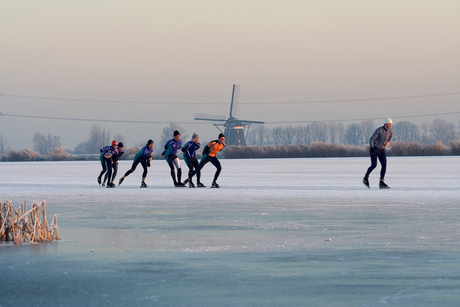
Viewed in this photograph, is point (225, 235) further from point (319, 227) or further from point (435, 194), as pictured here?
point (435, 194)

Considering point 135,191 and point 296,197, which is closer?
point 296,197

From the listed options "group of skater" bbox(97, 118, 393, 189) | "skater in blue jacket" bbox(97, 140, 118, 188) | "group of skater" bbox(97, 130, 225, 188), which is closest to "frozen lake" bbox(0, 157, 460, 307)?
"group of skater" bbox(97, 118, 393, 189)

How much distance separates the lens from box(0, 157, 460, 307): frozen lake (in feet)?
15.0

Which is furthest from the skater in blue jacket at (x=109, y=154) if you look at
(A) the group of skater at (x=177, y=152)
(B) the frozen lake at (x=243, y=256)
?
(B) the frozen lake at (x=243, y=256)

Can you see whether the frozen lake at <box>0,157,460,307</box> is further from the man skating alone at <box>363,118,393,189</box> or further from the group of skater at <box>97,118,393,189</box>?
the group of skater at <box>97,118,393,189</box>

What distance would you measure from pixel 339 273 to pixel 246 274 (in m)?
0.78

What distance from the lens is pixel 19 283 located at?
5016 mm

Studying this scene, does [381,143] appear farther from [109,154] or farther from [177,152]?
[109,154]

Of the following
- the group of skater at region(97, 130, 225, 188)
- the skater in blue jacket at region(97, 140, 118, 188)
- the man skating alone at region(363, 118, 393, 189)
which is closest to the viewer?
the man skating alone at region(363, 118, 393, 189)

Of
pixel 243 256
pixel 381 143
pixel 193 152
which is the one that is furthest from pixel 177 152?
pixel 243 256

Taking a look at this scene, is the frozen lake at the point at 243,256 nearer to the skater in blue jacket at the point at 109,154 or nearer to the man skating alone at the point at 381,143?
the man skating alone at the point at 381,143

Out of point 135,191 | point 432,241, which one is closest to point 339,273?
point 432,241

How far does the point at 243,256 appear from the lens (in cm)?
625

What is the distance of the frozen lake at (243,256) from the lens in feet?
15.0
